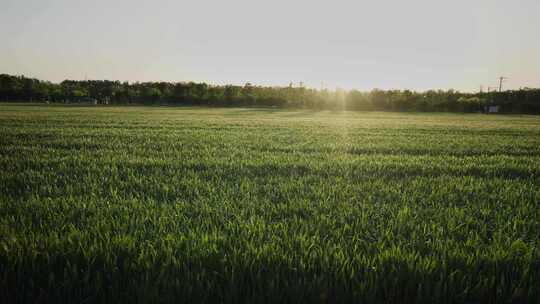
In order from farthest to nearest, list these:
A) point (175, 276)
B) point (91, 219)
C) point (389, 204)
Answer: point (389, 204), point (91, 219), point (175, 276)

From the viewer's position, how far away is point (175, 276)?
201cm

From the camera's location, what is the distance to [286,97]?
3597 inches

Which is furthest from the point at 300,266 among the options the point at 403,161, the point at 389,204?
the point at 403,161

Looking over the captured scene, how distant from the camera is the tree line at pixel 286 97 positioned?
75750mm

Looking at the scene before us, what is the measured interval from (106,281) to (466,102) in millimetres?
93157

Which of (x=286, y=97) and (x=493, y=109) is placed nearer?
(x=493, y=109)

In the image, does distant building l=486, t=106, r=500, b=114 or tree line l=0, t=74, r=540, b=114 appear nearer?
distant building l=486, t=106, r=500, b=114

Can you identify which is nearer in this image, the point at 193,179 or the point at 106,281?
the point at 106,281

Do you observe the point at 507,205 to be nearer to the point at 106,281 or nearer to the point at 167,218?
the point at 167,218

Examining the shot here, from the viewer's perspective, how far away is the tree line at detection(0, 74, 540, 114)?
249 feet

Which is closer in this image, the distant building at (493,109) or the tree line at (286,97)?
the distant building at (493,109)

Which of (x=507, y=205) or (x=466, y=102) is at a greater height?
(x=466, y=102)

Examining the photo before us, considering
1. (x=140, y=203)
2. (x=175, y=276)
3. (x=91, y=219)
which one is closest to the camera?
(x=175, y=276)

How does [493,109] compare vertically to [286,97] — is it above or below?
below
